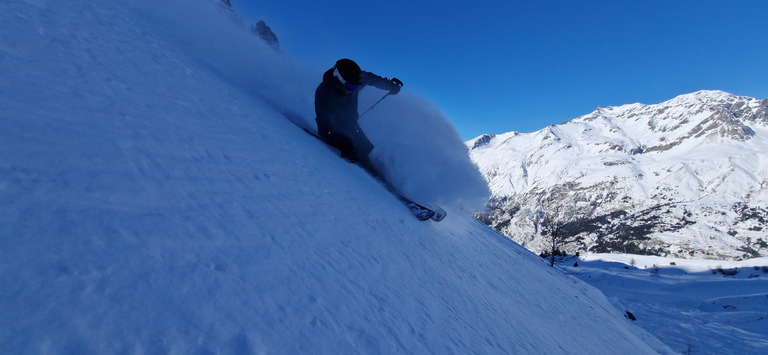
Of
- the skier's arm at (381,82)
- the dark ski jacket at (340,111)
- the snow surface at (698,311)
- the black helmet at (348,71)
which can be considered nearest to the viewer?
the black helmet at (348,71)

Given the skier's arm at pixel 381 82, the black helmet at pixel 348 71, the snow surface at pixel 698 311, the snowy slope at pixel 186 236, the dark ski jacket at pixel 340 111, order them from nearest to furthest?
the snowy slope at pixel 186 236 → the black helmet at pixel 348 71 → the dark ski jacket at pixel 340 111 → the skier's arm at pixel 381 82 → the snow surface at pixel 698 311

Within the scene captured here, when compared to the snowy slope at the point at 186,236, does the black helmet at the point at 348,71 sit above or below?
above

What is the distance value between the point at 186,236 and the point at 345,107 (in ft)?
19.1

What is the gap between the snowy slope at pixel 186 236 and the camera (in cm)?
132

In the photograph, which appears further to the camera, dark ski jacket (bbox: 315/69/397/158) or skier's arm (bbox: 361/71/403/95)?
skier's arm (bbox: 361/71/403/95)

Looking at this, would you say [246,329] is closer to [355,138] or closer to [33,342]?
[33,342]

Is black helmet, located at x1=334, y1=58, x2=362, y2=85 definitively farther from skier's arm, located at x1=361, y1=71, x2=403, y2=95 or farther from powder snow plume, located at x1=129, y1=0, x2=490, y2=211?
powder snow plume, located at x1=129, y1=0, x2=490, y2=211

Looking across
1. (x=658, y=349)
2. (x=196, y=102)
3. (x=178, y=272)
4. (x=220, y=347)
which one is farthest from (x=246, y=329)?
(x=658, y=349)

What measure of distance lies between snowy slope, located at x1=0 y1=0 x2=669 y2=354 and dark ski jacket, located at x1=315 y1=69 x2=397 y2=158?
5.66 feet

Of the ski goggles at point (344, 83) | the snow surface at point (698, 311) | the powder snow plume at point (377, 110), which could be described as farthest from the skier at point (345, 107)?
the snow surface at point (698, 311)

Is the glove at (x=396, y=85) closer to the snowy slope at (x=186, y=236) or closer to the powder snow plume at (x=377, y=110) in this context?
the powder snow plume at (x=377, y=110)

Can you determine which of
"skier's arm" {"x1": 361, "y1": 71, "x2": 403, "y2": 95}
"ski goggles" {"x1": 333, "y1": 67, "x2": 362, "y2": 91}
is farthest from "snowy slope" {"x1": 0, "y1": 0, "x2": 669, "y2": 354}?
"skier's arm" {"x1": 361, "y1": 71, "x2": 403, "y2": 95}

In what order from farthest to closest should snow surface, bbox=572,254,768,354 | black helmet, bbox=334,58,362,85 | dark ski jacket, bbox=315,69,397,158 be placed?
snow surface, bbox=572,254,768,354
dark ski jacket, bbox=315,69,397,158
black helmet, bbox=334,58,362,85

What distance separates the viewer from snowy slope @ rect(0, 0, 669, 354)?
1322 millimetres
